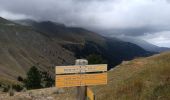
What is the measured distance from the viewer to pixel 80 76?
1255cm

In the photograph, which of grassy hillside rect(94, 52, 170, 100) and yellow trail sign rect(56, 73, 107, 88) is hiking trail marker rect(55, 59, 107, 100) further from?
→ grassy hillside rect(94, 52, 170, 100)

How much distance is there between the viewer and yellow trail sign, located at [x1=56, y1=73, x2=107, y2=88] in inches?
486

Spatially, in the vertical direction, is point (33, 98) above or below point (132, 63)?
below

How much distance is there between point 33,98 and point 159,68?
9037 millimetres

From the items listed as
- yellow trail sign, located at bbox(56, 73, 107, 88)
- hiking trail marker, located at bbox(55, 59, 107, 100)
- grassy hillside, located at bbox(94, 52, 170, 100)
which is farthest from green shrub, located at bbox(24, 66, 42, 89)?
yellow trail sign, located at bbox(56, 73, 107, 88)

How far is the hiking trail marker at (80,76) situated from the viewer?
12.4 meters

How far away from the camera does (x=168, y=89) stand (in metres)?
16.4

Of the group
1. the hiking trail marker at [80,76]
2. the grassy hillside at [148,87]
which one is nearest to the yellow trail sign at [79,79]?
the hiking trail marker at [80,76]

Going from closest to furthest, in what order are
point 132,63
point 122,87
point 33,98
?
point 122,87 → point 33,98 → point 132,63

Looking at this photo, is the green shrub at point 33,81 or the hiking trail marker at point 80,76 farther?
the green shrub at point 33,81

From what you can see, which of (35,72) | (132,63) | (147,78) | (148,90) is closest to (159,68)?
(147,78)

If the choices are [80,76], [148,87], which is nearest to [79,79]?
[80,76]

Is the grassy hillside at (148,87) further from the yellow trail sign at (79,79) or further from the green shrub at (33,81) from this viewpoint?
the green shrub at (33,81)

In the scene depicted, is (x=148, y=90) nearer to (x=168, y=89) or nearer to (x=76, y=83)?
(x=168, y=89)
